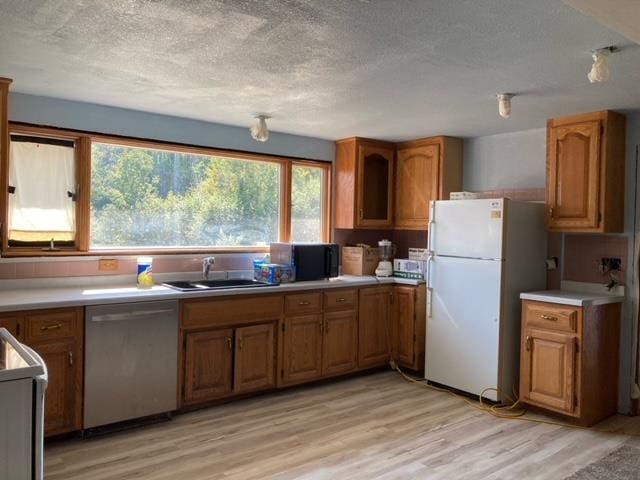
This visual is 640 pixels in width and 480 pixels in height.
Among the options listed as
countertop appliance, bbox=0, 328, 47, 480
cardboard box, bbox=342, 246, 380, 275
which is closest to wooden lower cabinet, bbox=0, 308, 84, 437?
countertop appliance, bbox=0, 328, 47, 480

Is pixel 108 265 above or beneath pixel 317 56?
beneath

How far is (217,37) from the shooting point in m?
2.26

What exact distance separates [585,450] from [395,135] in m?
2.91

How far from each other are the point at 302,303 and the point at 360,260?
39.9 inches

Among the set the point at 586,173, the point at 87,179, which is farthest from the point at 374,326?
the point at 87,179

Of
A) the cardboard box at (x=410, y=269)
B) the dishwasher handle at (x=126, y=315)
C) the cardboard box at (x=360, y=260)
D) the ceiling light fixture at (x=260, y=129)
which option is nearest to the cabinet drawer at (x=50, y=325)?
the dishwasher handle at (x=126, y=315)

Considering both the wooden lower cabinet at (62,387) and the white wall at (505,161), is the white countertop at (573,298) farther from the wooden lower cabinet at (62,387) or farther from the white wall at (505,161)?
the wooden lower cabinet at (62,387)

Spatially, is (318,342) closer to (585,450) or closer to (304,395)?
(304,395)

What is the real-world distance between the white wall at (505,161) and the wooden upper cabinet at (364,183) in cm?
79

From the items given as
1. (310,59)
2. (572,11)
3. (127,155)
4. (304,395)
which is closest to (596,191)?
(572,11)

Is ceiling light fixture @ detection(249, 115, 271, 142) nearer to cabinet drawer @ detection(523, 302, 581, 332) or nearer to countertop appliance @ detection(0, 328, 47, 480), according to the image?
cabinet drawer @ detection(523, 302, 581, 332)

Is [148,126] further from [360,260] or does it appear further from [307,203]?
[360,260]

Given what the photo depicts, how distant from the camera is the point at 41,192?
3.48 metres

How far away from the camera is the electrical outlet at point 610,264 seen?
3.66 metres
